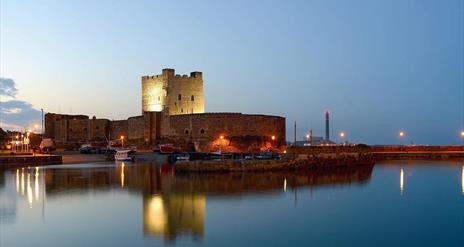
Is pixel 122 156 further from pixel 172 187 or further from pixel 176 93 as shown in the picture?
pixel 172 187

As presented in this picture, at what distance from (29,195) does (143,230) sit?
228 inches

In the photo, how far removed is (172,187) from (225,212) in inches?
183

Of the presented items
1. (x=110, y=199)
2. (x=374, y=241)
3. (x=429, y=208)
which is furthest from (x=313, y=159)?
(x=374, y=241)

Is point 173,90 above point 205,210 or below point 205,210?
above

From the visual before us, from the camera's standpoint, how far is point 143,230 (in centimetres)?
923

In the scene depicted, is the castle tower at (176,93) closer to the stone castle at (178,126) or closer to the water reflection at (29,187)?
the stone castle at (178,126)

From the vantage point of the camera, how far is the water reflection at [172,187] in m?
10.0

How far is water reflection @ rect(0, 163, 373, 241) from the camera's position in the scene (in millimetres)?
10000

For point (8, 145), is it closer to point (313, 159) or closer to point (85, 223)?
point (313, 159)

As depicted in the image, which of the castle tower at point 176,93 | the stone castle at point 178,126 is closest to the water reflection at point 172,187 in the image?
the stone castle at point 178,126

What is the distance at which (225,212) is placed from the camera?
36.7ft

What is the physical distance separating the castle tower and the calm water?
20.3 m

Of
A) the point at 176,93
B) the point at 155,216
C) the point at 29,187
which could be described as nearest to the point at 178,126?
the point at 176,93

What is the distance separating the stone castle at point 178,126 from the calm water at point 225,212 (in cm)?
1436
